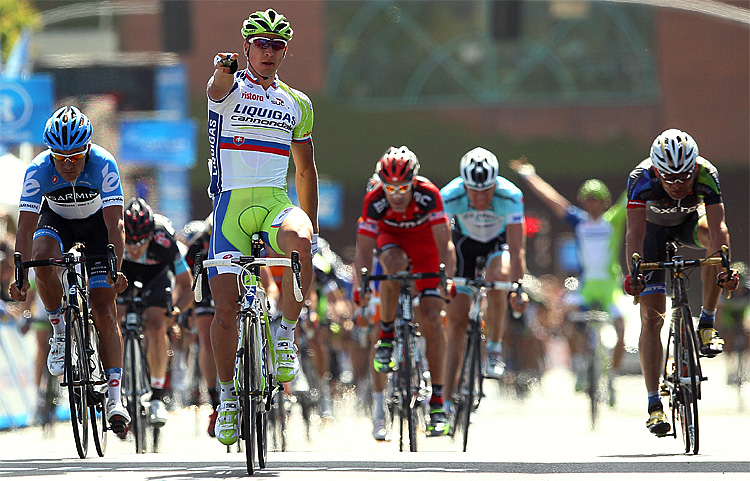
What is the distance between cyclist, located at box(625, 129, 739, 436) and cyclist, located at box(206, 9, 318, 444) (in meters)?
2.61

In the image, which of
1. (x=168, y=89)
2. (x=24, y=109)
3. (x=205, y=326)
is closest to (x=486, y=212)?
(x=205, y=326)

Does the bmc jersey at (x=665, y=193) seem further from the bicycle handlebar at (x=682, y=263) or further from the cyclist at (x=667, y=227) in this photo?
the bicycle handlebar at (x=682, y=263)

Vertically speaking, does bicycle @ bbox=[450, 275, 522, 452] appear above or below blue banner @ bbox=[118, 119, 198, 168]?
below

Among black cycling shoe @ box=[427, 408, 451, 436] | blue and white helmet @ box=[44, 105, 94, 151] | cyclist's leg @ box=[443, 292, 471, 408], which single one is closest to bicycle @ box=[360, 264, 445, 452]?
black cycling shoe @ box=[427, 408, 451, 436]

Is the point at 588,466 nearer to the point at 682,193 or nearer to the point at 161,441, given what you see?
the point at 682,193

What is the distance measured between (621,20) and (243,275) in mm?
47265

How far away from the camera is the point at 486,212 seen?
12.5 metres

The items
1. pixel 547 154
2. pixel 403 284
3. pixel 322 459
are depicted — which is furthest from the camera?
pixel 547 154

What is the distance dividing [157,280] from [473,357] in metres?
2.84

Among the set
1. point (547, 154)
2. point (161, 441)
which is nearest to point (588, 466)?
point (161, 441)

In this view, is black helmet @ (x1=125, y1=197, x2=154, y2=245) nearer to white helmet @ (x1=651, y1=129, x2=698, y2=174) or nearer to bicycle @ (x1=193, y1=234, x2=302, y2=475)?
bicycle @ (x1=193, y1=234, x2=302, y2=475)

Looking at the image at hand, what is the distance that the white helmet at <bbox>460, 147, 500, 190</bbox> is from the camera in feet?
40.1

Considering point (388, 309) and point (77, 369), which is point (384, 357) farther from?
point (77, 369)

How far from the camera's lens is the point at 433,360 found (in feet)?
37.7
